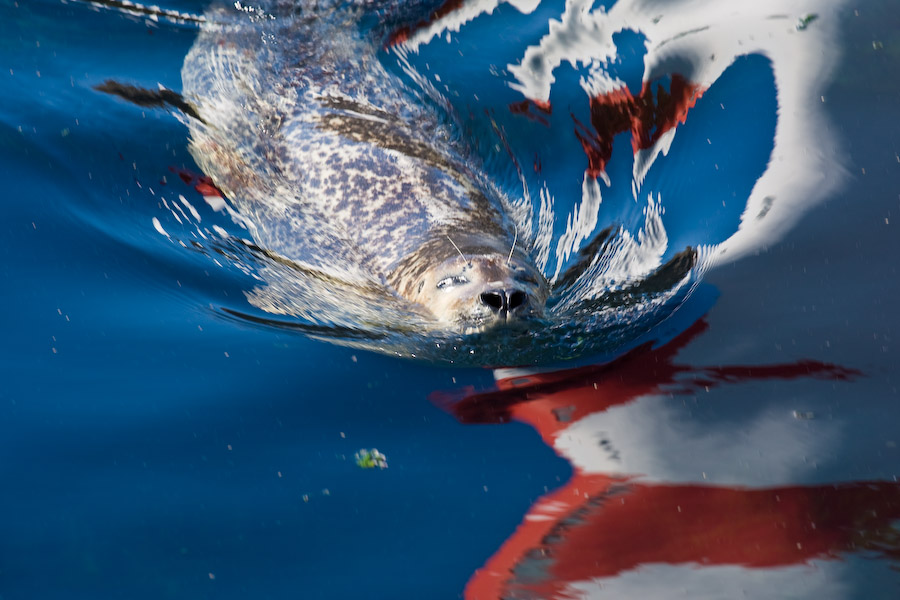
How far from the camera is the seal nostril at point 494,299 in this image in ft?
12.5

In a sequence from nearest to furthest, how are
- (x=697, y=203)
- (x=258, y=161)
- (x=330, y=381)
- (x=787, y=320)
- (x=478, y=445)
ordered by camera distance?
(x=478, y=445), (x=330, y=381), (x=787, y=320), (x=697, y=203), (x=258, y=161)

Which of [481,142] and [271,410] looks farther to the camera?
[481,142]

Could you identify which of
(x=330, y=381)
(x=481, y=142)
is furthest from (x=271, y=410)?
(x=481, y=142)

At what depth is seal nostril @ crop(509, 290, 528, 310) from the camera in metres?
3.83

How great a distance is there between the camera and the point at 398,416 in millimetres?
3373

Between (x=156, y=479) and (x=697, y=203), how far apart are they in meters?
3.13

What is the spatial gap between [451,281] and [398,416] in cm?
97

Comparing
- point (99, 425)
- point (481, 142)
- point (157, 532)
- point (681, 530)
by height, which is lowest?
point (681, 530)

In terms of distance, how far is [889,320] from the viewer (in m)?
3.64

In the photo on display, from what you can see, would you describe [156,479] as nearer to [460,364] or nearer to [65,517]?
[65,517]

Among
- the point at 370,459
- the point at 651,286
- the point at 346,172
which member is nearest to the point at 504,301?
the point at 651,286

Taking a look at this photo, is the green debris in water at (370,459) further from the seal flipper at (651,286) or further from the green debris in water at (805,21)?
the green debris in water at (805,21)

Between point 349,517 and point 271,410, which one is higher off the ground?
point 271,410

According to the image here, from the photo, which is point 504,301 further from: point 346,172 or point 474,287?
point 346,172
